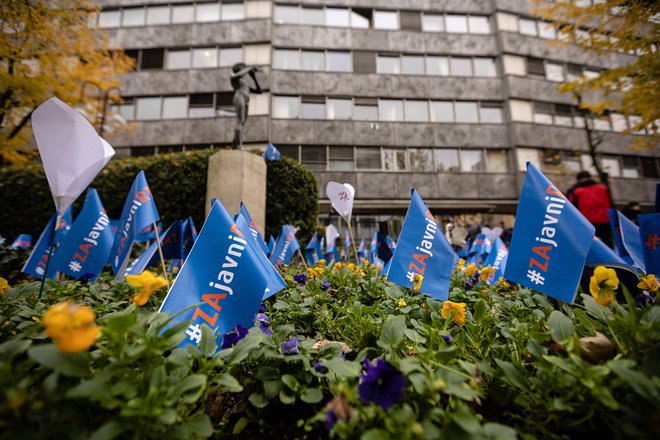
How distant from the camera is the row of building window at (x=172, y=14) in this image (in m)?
18.0

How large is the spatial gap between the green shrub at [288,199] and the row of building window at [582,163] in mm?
14321

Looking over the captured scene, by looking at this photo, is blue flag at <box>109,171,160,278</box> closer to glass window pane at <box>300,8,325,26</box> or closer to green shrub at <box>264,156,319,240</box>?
green shrub at <box>264,156,319,240</box>

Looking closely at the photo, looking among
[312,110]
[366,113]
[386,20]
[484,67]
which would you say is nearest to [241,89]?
[312,110]

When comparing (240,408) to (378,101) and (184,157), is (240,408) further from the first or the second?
(378,101)

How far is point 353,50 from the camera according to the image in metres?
17.9

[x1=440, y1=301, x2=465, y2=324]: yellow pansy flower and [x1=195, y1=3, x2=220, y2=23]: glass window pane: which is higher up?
[x1=195, y1=3, x2=220, y2=23]: glass window pane

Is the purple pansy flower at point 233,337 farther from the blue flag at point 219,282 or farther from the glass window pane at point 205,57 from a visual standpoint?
the glass window pane at point 205,57

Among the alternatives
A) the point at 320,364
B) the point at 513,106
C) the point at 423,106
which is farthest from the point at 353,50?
the point at 320,364

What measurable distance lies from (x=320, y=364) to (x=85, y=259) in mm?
3194

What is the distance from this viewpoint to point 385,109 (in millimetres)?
17531

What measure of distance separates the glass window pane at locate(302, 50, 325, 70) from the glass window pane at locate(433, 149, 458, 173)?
820cm

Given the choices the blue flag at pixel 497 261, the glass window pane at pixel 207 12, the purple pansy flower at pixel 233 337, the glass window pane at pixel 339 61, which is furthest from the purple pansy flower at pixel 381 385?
the glass window pane at pixel 207 12

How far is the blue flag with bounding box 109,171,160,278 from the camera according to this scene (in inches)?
112

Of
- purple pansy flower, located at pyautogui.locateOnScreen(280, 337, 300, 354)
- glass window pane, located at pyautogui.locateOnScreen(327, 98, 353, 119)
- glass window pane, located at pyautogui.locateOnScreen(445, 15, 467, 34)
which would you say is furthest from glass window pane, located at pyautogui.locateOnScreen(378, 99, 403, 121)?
purple pansy flower, located at pyautogui.locateOnScreen(280, 337, 300, 354)
